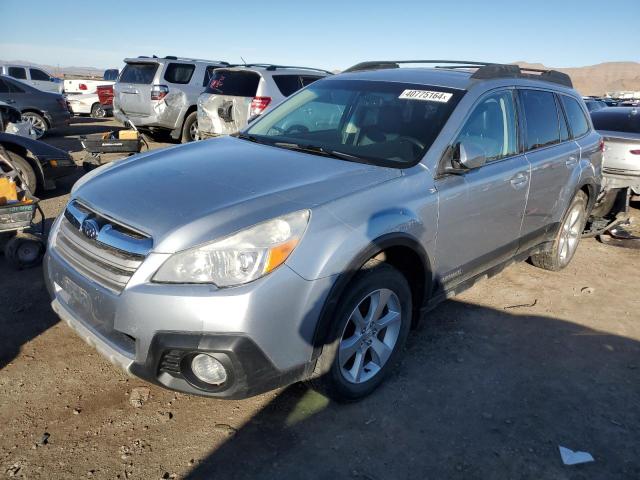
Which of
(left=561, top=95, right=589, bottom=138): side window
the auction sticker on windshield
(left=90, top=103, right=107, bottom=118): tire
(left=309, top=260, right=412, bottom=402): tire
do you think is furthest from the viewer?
(left=90, top=103, right=107, bottom=118): tire

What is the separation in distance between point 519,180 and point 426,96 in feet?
3.22

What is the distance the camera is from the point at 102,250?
244 centimetres

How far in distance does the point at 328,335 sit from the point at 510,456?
1.12 metres

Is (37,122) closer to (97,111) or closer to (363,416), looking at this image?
(97,111)

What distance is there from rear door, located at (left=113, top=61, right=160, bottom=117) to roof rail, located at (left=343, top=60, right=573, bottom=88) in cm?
754

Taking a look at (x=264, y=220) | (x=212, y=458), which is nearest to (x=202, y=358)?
(x=212, y=458)

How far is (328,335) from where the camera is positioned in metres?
2.46

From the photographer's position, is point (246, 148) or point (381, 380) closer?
point (381, 380)

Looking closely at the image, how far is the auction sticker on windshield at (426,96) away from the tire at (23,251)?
3.44 m

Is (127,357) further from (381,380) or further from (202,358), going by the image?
(381,380)

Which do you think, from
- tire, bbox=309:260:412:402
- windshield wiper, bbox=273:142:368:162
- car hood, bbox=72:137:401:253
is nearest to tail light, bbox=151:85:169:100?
car hood, bbox=72:137:401:253

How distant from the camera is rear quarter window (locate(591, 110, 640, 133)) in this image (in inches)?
304

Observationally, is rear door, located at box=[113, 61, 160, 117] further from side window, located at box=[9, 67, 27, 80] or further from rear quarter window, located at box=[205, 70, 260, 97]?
side window, located at box=[9, 67, 27, 80]

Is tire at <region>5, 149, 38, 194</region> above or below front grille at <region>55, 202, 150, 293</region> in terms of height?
below
